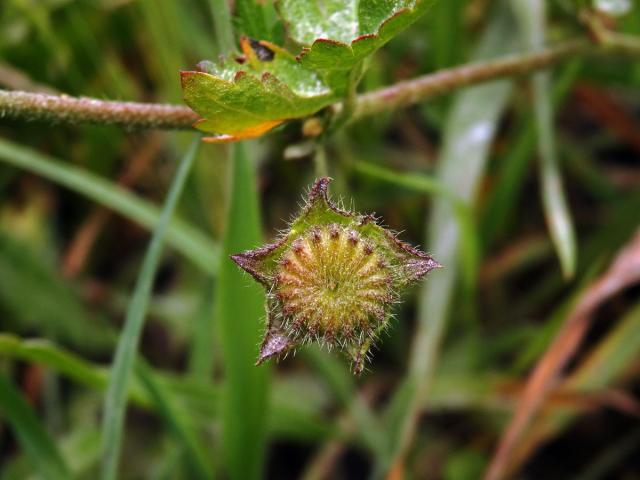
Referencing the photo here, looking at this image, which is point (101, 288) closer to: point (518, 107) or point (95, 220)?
point (95, 220)

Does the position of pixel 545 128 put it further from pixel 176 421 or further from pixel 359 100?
pixel 176 421

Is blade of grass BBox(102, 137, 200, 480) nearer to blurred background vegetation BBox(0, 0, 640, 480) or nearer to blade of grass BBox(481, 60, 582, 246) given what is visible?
blurred background vegetation BBox(0, 0, 640, 480)

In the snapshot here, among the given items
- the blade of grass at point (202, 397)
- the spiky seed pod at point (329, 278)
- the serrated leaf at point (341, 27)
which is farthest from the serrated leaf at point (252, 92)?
the blade of grass at point (202, 397)

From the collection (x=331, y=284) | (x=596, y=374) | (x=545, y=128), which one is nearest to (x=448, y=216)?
(x=545, y=128)

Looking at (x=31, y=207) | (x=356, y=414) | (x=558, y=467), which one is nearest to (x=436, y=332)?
(x=356, y=414)

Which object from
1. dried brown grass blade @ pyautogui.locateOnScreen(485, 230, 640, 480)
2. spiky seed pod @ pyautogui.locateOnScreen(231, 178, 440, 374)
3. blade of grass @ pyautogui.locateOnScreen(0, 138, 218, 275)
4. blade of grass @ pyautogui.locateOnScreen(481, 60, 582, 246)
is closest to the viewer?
spiky seed pod @ pyautogui.locateOnScreen(231, 178, 440, 374)

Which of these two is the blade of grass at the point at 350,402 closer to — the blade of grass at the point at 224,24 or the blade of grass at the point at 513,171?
the blade of grass at the point at 513,171

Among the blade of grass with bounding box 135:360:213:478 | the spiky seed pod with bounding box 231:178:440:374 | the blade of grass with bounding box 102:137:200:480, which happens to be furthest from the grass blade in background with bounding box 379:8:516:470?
the spiky seed pod with bounding box 231:178:440:374
